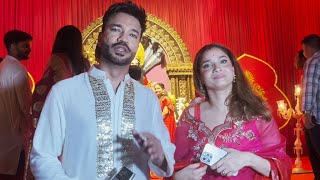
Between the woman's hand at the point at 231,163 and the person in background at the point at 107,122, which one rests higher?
the person in background at the point at 107,122

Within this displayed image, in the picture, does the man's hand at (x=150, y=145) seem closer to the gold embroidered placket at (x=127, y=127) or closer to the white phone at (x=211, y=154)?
the gold embroidered placket at (x=127, y=127)

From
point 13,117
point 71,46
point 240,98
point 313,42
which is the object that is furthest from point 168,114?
point 240,98

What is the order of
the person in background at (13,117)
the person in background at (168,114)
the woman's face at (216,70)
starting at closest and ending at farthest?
the woman's face at (216,70) < the person in background at (13,117) < the person in background at (168,114)

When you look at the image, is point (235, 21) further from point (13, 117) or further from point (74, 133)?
point (74, 133)

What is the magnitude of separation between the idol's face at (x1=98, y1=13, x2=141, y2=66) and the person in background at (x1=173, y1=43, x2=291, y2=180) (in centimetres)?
46

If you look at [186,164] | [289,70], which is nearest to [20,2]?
[289,70]

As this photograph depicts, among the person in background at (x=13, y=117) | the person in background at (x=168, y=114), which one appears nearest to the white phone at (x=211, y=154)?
the person in background at (x=13, y=117)

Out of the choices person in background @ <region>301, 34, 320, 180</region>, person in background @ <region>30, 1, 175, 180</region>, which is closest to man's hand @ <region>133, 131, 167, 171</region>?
person in background @ <region>30, 1, 175, 180</region>

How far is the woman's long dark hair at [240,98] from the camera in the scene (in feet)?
6.01

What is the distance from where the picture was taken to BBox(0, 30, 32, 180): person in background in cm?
280

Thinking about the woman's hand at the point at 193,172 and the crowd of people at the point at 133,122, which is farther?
the woman's hand at the point at 193,172

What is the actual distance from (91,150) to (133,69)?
2.03 metres

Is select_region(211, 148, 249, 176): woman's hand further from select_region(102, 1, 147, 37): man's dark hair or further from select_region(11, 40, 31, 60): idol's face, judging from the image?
select_region(11, 40, 31, 60): idol's face

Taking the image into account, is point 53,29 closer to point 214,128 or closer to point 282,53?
point 282,53
